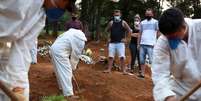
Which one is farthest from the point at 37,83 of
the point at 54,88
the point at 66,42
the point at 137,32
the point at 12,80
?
the point at 12,80

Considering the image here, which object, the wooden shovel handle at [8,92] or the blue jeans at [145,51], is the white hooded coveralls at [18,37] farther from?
the blue jeans at [145,51]

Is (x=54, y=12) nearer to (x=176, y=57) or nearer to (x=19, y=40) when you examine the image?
(x=19, y=40)

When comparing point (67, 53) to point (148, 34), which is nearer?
point (67, 53)

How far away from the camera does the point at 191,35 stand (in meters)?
5.72

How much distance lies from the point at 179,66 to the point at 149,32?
839cm

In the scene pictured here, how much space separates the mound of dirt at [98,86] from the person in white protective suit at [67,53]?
0.55m

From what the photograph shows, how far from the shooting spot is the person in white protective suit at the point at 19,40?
15.0 feet

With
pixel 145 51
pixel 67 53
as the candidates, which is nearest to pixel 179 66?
pixel 67 53

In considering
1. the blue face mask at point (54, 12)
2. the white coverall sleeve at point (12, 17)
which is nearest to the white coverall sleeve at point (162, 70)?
the blue face mask at point (54, 12)

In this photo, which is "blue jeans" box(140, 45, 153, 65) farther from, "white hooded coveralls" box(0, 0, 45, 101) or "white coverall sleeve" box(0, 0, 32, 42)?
"white coverall sleeve" box(0, 0, 32, 42)

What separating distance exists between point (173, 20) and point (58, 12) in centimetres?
A: 121

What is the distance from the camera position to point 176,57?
5.82 metres

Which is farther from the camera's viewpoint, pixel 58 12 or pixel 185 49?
pixel 185 49

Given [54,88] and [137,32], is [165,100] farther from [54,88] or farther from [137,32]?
[137,32]
